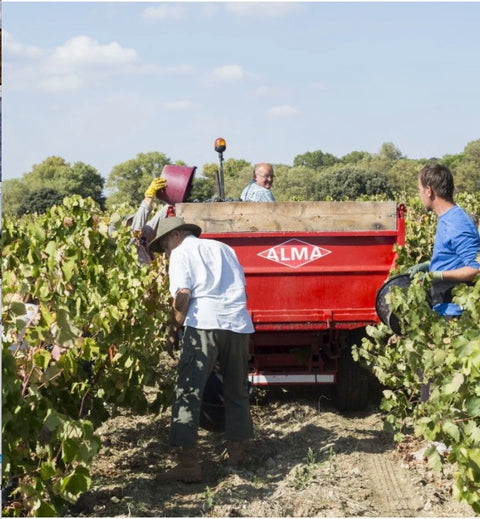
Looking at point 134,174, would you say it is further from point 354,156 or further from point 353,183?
point 353,183

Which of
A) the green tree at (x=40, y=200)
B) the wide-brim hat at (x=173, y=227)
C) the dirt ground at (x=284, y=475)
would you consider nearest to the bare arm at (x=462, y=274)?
the dirt ground at (x=284, y=475)

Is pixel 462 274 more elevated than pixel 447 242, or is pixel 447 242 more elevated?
pixel 447 242

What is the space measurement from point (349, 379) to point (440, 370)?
8.82ft

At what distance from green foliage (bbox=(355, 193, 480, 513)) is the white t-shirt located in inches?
38.1

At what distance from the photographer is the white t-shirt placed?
5.62m

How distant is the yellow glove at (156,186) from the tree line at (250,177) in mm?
37588

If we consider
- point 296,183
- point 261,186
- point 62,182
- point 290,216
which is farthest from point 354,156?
point 290,216

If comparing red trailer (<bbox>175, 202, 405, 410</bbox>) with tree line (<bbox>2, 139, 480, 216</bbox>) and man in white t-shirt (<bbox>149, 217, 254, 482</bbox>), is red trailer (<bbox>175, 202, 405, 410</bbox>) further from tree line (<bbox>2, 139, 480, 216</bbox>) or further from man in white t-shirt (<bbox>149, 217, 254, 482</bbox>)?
tree line (<bbox>2, 139, 480, 216</bbox>)

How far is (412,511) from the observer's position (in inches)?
194

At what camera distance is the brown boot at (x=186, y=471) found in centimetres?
553

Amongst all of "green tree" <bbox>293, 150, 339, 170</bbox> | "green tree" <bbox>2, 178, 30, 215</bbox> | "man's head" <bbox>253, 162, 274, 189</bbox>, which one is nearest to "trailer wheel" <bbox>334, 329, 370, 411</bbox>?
"man's head" <bbox>253, 162, 274, 189</bbox>

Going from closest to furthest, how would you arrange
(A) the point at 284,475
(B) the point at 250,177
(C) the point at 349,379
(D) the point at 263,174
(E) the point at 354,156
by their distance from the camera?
(A) the point at 284,475
(C) the point at 349,379
(D) the point at 263,174
(B) the point at 250,177
(E) the point at 354,156

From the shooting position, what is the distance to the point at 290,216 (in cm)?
704

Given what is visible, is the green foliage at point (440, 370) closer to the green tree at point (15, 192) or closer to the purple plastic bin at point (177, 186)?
the purple plastic bin at point (177, 186)
